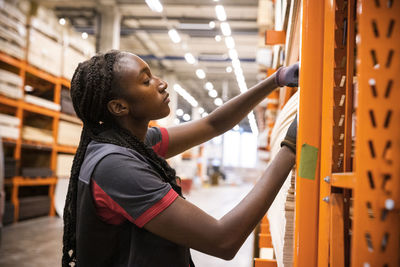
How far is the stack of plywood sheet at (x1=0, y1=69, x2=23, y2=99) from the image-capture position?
6.08m

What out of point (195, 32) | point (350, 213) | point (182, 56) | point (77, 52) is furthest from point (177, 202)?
point (182, 56)

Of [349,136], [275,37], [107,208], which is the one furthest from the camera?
[275,37]

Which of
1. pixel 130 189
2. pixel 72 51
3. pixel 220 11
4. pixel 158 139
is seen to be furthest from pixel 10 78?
pixel 130 189

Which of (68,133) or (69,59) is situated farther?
(68,133)

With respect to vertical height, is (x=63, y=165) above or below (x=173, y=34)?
below

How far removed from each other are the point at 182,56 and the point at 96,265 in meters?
14.8

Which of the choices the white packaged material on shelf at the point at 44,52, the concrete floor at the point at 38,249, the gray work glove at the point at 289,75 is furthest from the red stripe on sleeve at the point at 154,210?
the white packaged material on shelf at the point at 44,52

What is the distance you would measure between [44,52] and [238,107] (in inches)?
247

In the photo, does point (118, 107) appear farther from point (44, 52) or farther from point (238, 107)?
point (44, 52)

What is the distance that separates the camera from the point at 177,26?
11.9 m

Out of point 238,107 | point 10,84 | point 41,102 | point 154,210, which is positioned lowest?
point 154,210

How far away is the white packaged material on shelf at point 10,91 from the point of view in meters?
6.09

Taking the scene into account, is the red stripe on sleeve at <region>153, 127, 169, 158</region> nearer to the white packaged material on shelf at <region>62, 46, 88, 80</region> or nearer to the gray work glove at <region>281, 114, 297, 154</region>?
the gray work glove at <region>281, 114, 297, 154</region>

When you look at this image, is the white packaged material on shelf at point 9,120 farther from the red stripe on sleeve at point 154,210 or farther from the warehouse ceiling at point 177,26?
the red stripe on sleeve at point 154,210
